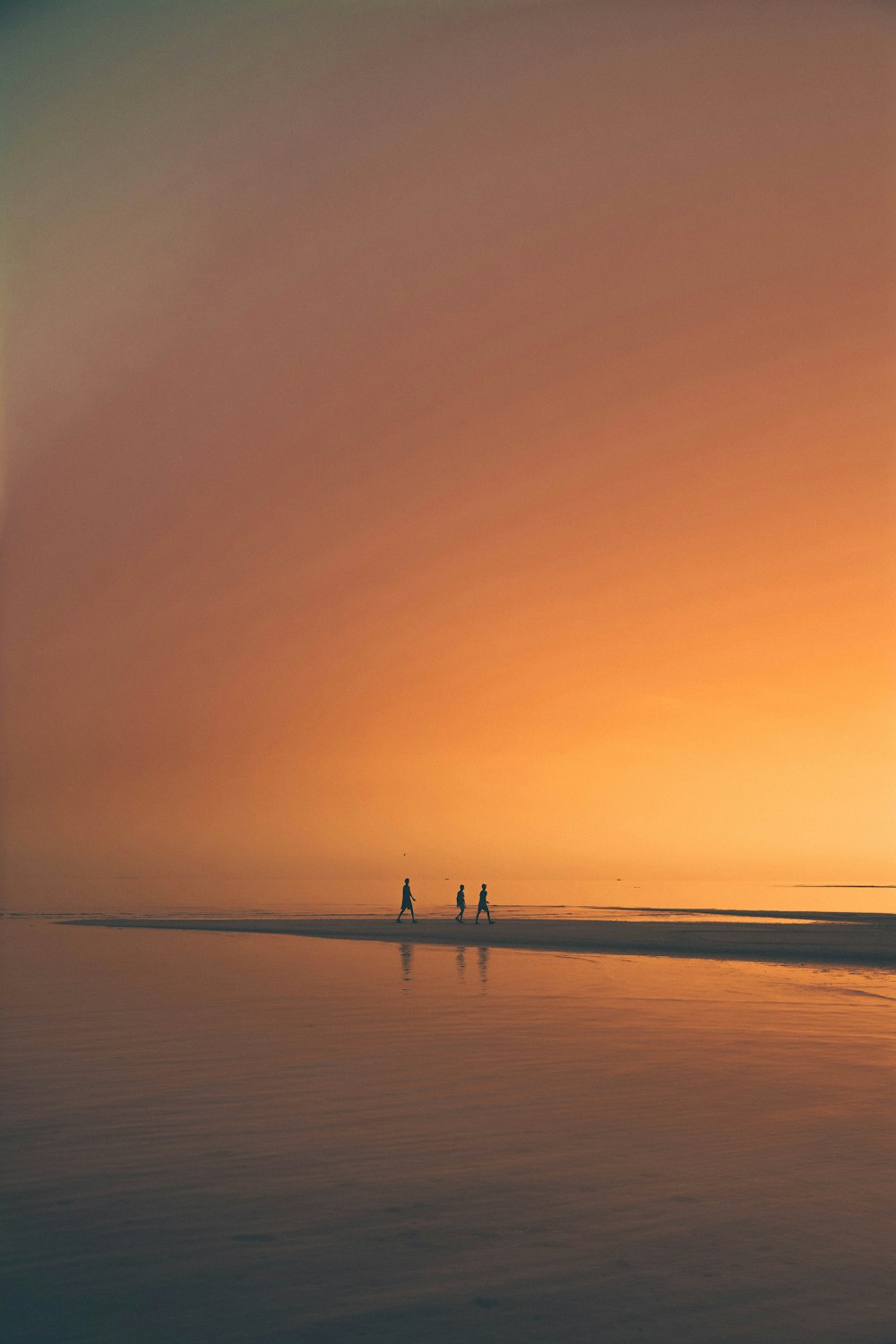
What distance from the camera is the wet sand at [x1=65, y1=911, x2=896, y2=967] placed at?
39.8m

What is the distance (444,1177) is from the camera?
9.95 meters

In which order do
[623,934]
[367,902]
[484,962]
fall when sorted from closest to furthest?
[484,962] → [623,934] → [367,902]

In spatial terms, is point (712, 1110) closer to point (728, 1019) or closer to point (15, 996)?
point (728, 1019)

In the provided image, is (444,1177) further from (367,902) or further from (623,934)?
(367,902)

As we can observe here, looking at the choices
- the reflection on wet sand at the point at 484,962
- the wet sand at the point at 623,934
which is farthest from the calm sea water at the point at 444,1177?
the wet sand at the point at 623,934

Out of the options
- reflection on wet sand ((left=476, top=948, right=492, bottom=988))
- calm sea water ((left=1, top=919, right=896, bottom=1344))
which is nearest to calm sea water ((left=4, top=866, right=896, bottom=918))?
reflection on wet sand ((left=476, top=948, right=492, bottom=988))

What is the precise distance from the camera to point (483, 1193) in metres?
9.47

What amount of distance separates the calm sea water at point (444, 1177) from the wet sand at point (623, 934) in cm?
1908

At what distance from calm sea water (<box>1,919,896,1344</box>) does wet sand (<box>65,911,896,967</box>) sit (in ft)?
62.6

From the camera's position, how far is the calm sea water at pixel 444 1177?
7086 millimetres

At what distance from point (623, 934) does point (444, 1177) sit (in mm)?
41008

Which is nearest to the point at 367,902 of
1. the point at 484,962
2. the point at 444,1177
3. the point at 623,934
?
the point at 623,934

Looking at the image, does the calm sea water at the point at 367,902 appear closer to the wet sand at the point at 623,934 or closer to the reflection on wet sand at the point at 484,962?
the wet sand at the point at 623,934

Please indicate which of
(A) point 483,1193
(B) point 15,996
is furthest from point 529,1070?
(B) point 15,996
